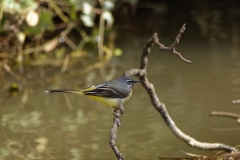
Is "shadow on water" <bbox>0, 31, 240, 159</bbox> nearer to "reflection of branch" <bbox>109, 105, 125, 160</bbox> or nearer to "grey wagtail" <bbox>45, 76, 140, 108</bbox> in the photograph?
"grey wagtail" <bbox>45, 76, 140, 108</bbox>

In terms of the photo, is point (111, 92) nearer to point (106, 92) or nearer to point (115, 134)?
point (106, 92)

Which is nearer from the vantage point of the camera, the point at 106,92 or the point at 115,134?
the point at 115,134

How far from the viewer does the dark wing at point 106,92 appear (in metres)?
2.91

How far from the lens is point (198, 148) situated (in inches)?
124

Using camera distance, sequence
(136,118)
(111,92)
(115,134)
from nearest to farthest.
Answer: (115,134) < (111,92) < (136,118)

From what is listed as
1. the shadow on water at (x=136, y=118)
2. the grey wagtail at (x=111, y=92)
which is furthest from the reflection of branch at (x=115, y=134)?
the shadow on water at (x=136, y=118)

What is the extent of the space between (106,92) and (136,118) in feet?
3.49

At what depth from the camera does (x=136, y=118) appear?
399 centimetres

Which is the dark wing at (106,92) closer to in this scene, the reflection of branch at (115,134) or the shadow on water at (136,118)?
the reflection of branch at (115,134)

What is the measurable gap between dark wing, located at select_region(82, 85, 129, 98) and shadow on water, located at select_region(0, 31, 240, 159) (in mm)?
505

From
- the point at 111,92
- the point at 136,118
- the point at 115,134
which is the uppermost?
the point at 136,118

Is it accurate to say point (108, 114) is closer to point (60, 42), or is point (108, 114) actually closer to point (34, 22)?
point (34, 22)

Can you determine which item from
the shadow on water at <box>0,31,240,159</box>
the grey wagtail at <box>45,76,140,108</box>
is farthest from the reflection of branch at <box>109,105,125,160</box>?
the shadow on water at <box>0,31,240,159</box>

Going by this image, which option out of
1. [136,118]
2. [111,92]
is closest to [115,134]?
[111,92]
